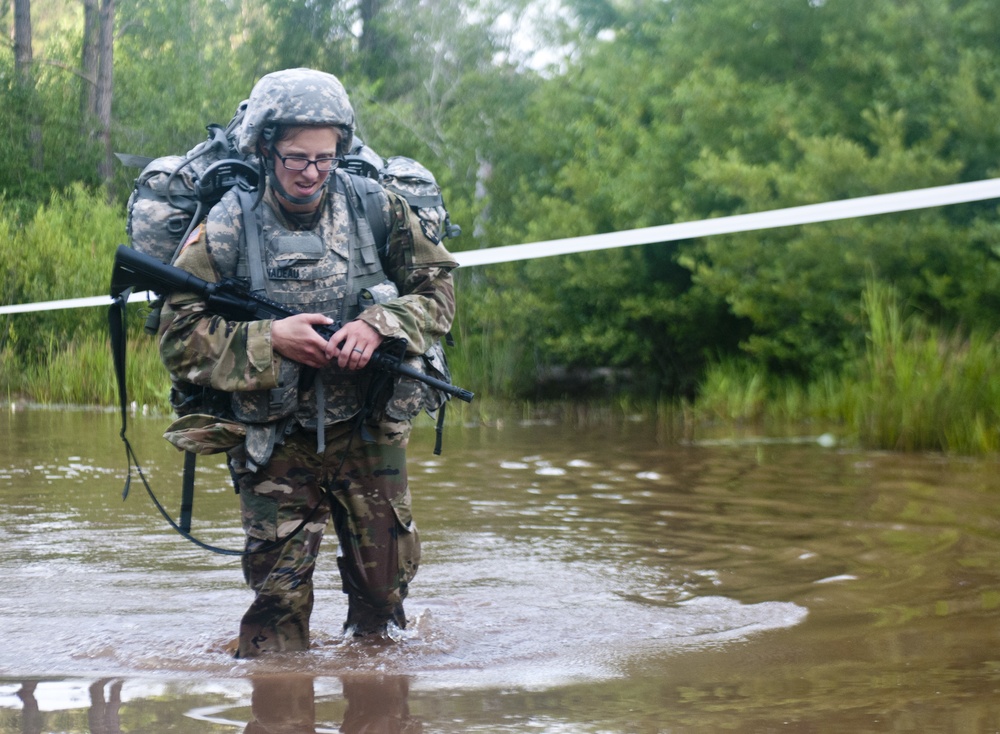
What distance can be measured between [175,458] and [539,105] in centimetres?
721

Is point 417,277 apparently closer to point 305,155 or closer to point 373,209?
point 373,209

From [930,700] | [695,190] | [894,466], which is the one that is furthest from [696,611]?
[695,190]

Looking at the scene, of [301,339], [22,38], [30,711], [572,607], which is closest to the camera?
[30,711]

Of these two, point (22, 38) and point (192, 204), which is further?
point (22, 38)

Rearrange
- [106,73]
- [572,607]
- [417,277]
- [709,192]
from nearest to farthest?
[417,277] → [572,607] → [709,192] → [106,73]

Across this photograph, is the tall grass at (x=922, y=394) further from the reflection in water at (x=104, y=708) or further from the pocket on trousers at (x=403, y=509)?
the reflection in water at (x=104, y=708)

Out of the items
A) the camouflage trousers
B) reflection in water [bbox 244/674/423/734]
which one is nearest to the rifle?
the camouflage trousers

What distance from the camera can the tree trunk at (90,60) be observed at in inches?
1113

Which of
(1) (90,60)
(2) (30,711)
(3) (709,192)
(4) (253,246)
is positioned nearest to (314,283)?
(4) (253,246)

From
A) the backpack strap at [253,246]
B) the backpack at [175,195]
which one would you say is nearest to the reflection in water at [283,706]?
the backpack strap at [253,246]

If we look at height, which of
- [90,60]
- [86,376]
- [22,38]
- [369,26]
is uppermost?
[369,26]

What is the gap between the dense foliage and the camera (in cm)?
1113

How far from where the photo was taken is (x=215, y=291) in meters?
4.10

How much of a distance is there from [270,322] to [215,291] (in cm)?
20
